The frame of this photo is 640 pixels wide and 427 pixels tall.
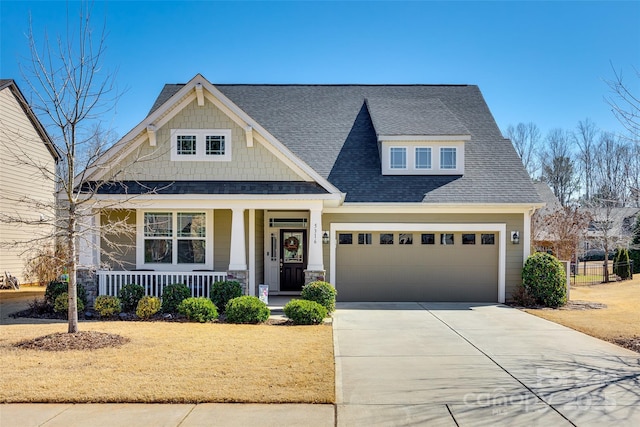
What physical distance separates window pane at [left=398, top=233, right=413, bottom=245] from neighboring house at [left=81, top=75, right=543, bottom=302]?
4cm

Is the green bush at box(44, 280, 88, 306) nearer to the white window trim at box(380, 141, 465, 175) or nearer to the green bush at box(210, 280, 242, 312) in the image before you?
the green bush at box(210, 280, 242, 312)

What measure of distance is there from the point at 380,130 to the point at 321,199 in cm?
440

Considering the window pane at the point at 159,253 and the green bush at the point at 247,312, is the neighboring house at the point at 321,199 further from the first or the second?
the green bush at the point at 247,312

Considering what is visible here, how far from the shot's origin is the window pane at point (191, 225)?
14.8m

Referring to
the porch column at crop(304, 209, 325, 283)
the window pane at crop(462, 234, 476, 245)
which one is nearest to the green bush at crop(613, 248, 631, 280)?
the window pane at crop(462, 234, 476, 245)

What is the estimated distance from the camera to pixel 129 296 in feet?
42.6

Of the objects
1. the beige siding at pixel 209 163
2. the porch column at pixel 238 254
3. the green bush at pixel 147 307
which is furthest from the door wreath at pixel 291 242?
the green bush at pixel 147 307

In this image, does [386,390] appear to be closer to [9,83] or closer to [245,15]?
[245,15]

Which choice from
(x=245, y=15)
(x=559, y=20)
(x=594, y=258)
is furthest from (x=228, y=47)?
(x=594, y=258)

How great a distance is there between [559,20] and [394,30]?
4.88m

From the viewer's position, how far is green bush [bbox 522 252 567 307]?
14820 millimetres

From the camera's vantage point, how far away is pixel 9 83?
20.9m

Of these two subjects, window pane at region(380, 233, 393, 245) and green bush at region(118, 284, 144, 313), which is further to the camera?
window pane at region(380, 233, 393, 245)

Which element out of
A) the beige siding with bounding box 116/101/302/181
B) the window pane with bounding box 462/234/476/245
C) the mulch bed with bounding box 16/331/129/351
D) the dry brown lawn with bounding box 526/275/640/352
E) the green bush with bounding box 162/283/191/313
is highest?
the beige siding with bounding box 116/101/302/181
